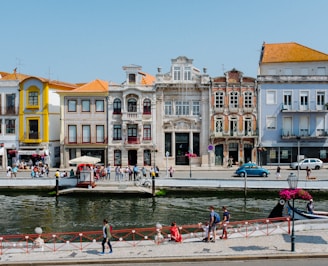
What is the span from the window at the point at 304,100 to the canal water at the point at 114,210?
64.6 feet

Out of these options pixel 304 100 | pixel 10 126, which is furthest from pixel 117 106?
pixel 304 100

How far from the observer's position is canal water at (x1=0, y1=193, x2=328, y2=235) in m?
29.3

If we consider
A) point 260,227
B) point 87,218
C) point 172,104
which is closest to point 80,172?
point 87,218

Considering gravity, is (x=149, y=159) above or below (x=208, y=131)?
below

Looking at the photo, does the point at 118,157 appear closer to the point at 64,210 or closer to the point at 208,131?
the point at 208,131

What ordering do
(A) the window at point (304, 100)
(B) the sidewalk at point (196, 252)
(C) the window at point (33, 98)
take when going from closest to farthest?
(B) the sidewalk at point (196, 252)
(A) the window at point (304, 100)
(C) the window at point (33, 98)

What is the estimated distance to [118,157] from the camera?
56.7 meters

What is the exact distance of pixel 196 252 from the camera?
17766 mm

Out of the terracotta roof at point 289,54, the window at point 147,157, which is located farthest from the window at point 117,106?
the terracotta roof at point 289,54

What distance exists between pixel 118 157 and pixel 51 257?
39157 mm

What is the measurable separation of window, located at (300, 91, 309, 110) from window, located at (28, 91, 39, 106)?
3340cm

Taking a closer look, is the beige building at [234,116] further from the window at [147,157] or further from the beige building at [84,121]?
the beige building at [84,121]

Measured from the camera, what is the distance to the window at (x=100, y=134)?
56.8m

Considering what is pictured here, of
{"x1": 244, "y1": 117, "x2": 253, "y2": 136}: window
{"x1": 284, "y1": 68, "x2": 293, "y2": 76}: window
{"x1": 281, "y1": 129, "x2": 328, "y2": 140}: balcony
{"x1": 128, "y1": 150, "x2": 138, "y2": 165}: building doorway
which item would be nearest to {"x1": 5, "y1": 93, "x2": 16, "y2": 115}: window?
{"x1": 128, "y1": 150, "x2": 138, "y2": 165}: building doorway
